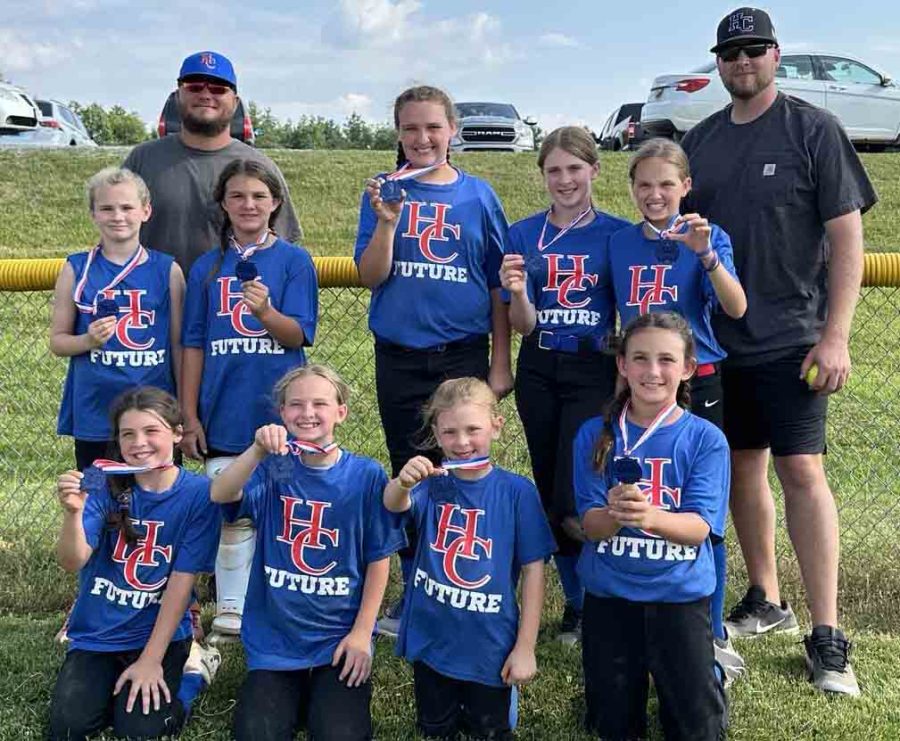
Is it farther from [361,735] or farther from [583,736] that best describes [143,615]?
[583,736]

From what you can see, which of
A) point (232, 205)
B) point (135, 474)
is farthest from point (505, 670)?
point (232, 205)

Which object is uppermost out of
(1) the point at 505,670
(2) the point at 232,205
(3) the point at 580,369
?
(2) the point at 232,205

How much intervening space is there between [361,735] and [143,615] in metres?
0.83

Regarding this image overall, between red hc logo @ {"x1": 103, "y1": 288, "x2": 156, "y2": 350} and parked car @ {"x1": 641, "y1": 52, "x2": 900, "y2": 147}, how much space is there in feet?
41.2

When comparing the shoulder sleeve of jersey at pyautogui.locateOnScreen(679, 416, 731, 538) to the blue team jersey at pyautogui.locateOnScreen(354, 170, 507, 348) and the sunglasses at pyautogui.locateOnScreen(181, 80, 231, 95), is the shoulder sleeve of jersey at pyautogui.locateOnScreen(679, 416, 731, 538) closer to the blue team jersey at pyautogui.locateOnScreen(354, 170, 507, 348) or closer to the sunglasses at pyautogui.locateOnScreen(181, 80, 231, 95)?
the blue team jersey at pyautogui.locateOnScreen(354, 170, 507, 348)

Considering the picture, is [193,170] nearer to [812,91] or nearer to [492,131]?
[812,91]

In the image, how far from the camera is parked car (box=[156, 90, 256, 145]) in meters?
4.46

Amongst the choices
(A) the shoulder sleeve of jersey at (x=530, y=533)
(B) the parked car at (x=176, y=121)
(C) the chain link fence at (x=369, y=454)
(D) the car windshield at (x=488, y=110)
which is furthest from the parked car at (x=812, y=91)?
(A) the shoulder sleeve of jersey at (x=530, y=533)

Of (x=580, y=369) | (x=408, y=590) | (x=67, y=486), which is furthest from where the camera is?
(x=580, y=369)

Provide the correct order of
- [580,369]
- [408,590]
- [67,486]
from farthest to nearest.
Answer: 1. [580,369]
2. [408,590]
3. [67,486]

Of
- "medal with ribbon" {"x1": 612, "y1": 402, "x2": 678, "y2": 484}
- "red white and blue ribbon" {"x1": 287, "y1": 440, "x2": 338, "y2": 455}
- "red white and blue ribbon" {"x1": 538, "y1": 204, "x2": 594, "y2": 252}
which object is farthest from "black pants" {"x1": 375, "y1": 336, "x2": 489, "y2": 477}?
"medal with ribbon" {"x1": 612, "y1": 402, "x2": 678, "y2": 484}

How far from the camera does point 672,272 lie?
11.3ft

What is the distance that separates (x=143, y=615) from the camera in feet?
11.0

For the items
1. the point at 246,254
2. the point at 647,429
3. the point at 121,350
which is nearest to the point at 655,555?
the point at 647,429
